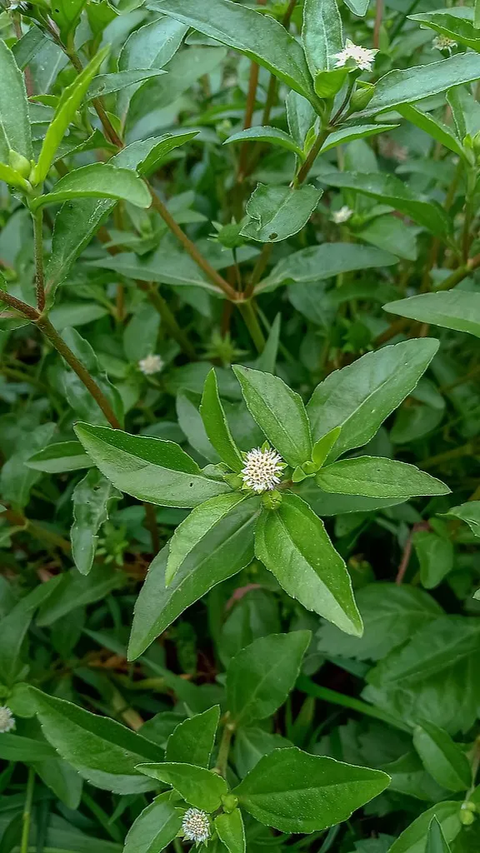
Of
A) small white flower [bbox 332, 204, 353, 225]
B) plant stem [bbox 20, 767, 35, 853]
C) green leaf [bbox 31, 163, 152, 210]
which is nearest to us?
green leaf [bbox 31, 163, 152, 210]

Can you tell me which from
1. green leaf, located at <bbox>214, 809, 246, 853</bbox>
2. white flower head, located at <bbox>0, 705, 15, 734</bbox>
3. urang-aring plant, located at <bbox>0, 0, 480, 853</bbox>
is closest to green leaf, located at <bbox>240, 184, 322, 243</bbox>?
urang-aring plant, located at <bbox>0, 0, 480, 853</bbox>

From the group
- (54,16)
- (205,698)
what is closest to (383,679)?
(205,698)

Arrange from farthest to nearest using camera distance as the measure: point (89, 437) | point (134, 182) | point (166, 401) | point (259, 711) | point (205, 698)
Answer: point (166, 401) → point (205, 698) → point (259, 711) → point (89, 437) → point (134, 182)

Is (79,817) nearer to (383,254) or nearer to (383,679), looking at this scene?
(383,679)

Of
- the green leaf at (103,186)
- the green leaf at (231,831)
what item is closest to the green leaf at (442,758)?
the green leaf at (231,831)

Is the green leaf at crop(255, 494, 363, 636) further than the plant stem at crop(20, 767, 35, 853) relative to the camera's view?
No

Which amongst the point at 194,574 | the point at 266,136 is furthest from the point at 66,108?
the point at 194,574

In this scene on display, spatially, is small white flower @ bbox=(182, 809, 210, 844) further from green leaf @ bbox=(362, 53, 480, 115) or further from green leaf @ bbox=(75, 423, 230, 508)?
green leaf @ bbox=(362, 53, 480, 115)
